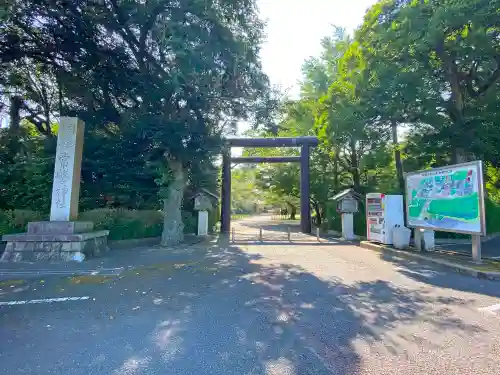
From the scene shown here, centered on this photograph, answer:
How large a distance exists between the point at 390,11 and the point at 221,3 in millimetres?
5870

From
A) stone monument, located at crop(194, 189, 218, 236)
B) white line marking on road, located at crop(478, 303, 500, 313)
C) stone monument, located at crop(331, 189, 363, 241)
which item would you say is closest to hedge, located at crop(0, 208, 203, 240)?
stone monument, located at crop(194, 189, 218, 236)

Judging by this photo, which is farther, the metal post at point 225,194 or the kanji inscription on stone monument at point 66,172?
the metal post at point 225,194

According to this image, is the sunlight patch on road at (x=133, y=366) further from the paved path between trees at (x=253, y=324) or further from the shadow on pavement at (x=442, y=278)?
the shadow on pavement at (x=442, y=278)

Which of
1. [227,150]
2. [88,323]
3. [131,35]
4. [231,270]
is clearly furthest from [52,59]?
[88,323]

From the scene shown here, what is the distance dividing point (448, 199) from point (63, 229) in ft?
33.9

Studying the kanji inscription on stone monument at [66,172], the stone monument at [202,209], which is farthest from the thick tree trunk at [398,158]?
the kanji inscription on stone monument at [66,172]

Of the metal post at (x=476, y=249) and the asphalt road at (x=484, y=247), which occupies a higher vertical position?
the metal post at (x=476, y=249)

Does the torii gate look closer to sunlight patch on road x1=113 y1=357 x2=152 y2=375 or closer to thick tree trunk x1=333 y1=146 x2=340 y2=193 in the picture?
thick tree trunk x1=333 y1=146 x2=340 y2=193

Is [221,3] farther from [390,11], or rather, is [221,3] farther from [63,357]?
[63,357]

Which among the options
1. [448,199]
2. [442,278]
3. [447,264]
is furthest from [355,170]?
[442,278]

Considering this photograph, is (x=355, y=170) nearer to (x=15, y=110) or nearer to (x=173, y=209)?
(x=173, y=209)

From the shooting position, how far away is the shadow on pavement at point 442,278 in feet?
17.8

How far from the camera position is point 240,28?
10.9 metres

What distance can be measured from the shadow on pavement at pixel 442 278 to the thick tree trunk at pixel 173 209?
25.3 ft
